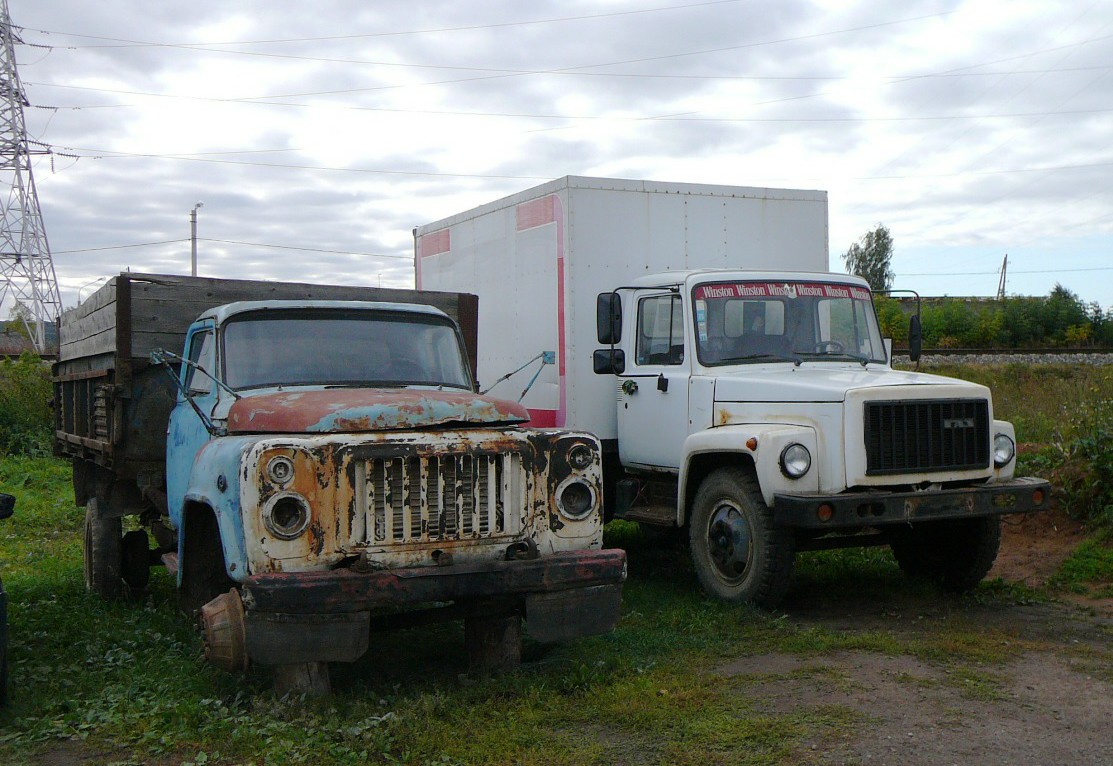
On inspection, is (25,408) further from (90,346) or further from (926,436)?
(926,436)

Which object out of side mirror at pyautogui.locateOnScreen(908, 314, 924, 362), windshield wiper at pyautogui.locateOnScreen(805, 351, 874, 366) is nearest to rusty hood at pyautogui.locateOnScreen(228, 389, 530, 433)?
windshield wiper at pyautogui.locateOnScreen(805, 351, 874, 366)

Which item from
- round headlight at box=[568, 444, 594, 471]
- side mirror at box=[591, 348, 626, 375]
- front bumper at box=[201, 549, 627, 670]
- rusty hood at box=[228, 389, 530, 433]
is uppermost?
side mirror at box=[591, 348, 626, 375]

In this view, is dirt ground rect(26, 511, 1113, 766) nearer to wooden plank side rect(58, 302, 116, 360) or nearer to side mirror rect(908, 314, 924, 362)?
side mirror rect(908, 314, 924, 362)

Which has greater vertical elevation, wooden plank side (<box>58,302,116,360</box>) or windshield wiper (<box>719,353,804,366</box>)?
wooden plank side (<box>58,302,116,360</box>)

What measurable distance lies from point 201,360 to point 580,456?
8.27ft

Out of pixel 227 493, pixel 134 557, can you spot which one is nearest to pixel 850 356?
pixel 227 493

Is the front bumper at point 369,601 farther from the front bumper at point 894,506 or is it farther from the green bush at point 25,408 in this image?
the green bush at point 25,408

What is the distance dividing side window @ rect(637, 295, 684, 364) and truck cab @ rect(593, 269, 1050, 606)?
0.01m

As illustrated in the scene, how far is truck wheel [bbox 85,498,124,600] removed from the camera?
803cm

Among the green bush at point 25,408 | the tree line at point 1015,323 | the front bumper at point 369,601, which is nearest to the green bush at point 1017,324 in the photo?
the tree line at point 1015,323

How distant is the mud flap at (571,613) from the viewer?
5.36 metres

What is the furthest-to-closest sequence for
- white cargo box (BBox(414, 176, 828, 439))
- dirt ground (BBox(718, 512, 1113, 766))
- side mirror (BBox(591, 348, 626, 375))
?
white cargo box (BBox(414, 176, 828, 439)), side mirror (BBox(591, 348, 626, 375)), dirt ground (BBox(718, 512, 1113, 766))

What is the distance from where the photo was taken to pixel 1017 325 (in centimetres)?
4294

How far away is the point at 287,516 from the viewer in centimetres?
498
